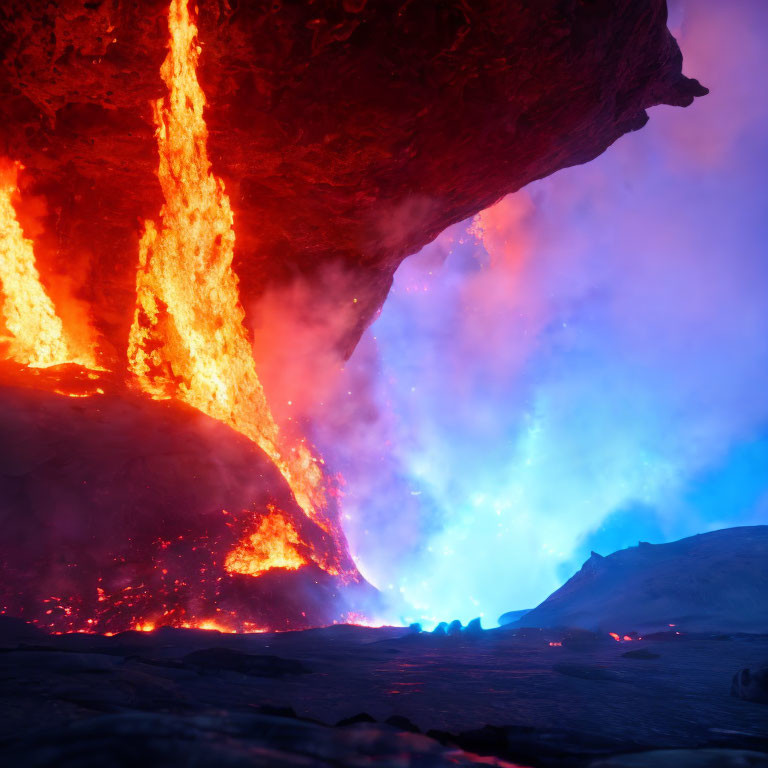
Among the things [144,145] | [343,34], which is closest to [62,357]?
[144,145]

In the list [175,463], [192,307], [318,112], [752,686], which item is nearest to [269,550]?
[175,463]

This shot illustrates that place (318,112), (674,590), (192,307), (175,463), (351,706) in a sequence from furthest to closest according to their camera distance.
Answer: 1. (674,590)
2. (192,307)
3. (318,112)
4. (175,463)
5. (351,706)

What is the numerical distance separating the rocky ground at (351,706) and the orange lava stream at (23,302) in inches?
293

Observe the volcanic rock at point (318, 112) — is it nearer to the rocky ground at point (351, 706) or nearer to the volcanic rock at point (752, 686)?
the rocky ground at point (351, 706)

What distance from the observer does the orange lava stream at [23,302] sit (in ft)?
35.7

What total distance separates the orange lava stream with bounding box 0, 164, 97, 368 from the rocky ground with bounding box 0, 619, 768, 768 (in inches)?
293

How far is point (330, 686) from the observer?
3.97 meters

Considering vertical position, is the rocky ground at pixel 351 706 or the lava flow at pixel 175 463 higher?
the lava flow at pixel 175 463

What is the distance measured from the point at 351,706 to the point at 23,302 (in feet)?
38.9

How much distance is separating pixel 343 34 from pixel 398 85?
1.34m

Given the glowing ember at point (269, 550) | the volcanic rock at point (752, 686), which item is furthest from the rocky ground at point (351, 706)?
the glowing ember at point (269, 550)

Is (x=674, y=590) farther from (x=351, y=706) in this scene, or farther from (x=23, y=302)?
(x=23, y=302)

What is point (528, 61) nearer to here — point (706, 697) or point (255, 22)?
point (255, 22)

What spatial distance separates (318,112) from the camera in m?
9.78
